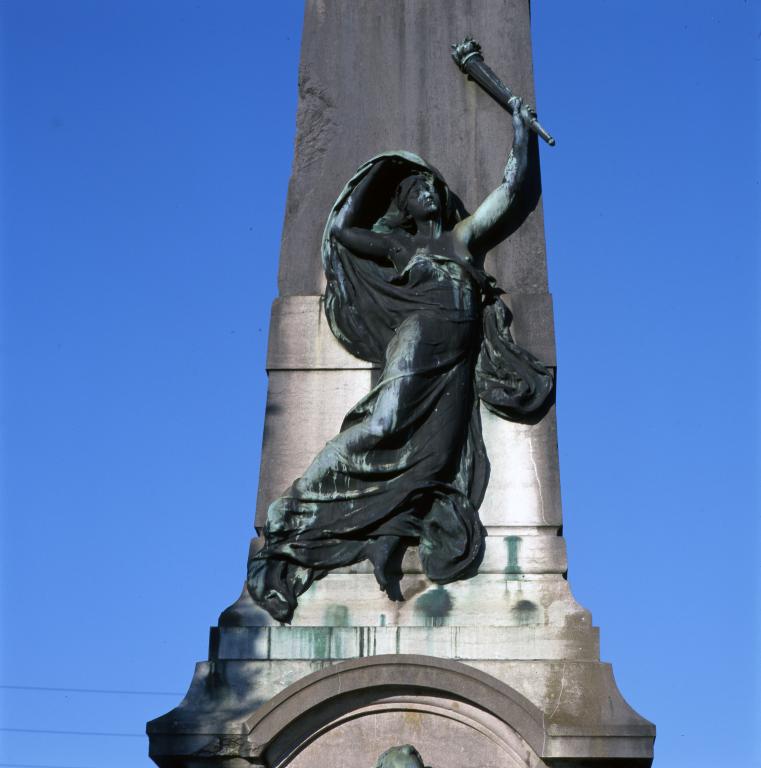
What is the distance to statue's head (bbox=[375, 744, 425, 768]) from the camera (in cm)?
989

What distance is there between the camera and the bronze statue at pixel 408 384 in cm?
1091

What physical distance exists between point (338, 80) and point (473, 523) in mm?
3775

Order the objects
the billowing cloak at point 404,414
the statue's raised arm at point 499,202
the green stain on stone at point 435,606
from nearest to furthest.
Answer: the green stain on stone at point 435,606 → the billowing cloak at point 404,414 → the statue's raised arm at point 499,202

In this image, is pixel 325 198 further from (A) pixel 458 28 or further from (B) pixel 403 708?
(B) pixel 403 708

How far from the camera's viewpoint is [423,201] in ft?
38.6

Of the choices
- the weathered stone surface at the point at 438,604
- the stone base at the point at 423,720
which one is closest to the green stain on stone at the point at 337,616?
the weathered stone surface at the point at 438,604

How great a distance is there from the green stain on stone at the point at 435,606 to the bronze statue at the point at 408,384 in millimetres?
106

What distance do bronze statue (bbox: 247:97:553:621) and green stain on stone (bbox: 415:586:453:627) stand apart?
11 centimetres

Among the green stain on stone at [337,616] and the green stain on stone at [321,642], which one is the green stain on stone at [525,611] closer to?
the green stain on stone at [337,616]

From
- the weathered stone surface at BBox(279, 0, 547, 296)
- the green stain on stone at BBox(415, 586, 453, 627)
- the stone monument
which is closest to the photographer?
the stone monument

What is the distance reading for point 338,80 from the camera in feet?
41.4

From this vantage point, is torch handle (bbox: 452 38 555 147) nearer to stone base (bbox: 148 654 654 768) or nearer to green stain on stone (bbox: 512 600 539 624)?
green stain on stone (bbox: 512 600 539 624)

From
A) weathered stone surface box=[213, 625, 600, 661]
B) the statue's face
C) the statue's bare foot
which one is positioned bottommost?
weathered stone surface box=[213, 625, 600, 661]

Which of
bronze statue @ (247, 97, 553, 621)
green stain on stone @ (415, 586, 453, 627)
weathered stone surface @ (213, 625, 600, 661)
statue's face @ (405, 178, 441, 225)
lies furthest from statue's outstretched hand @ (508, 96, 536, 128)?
weathered stone surface @ (213, 625, 600, 661)
